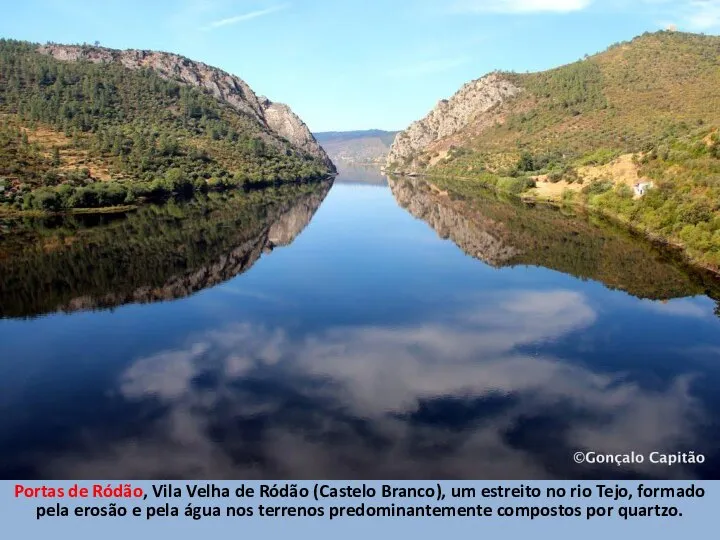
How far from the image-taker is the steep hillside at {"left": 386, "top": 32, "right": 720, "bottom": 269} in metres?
63.8

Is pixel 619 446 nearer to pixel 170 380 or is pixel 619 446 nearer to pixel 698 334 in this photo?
pixel 698 334

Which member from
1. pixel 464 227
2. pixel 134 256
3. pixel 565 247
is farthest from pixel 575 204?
pixel 134 256

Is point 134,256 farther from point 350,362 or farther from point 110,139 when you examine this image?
point 110,139

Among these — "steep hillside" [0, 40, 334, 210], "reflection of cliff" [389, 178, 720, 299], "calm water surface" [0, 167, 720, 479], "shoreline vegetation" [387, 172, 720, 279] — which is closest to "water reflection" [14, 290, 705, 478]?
"calm water surface" [0, 167, 720, 479]

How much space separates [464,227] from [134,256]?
47.1m

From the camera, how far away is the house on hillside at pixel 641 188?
7529 centimetres

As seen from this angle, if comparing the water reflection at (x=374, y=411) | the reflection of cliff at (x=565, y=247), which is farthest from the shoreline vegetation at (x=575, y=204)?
the water reflection at (x=374, y=411)

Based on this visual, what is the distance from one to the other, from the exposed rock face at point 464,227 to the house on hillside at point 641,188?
1972 centimetres

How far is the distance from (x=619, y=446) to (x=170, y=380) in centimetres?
2192

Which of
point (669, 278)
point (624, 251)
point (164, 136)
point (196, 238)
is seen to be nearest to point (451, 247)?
point (624, 251)

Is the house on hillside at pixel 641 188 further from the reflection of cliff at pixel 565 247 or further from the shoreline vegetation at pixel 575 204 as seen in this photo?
the reflection of cliff at pixel 565 247

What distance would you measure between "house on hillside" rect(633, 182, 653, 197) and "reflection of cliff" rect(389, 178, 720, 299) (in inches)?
288

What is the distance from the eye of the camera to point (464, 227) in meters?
82.0

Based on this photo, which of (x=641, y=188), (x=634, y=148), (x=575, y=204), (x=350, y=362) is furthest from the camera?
(x=634, y=148)
